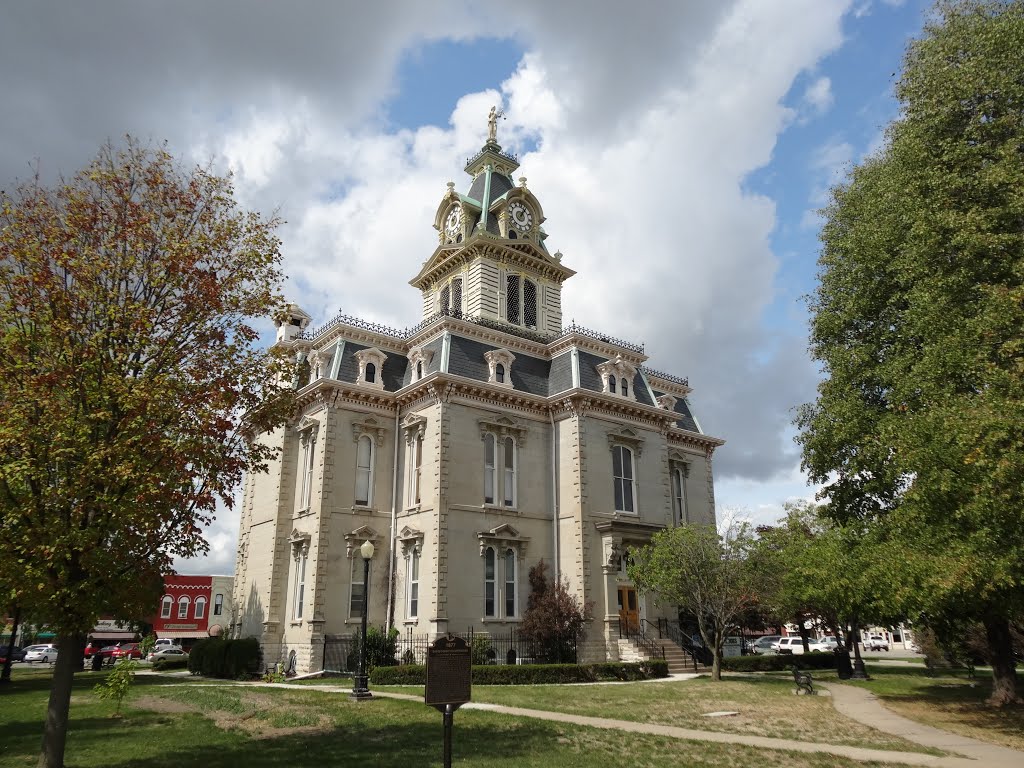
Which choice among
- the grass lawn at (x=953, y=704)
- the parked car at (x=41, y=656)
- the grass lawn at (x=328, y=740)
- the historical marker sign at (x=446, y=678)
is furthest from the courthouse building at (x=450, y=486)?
the parked car at (x=41, y=656)

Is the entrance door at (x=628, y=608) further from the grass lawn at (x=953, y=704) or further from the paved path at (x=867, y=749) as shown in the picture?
the paved path at (x=867, y=749)

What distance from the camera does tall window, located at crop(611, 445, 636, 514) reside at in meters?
35.0

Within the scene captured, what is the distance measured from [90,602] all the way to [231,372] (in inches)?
167

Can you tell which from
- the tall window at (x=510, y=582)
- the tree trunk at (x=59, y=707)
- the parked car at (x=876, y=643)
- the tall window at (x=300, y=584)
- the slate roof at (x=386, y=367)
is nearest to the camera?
the tree trunk at (x=59, y=707)

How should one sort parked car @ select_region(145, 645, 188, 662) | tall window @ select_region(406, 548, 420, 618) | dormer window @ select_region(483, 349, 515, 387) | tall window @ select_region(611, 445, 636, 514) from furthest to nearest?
parked car @ select_region(145, 645, 188, 662) → tall window @ select_region(611, 445, 636, 514) → dormer window @ select_region(483, 349, 515, 387) → tall window @ select_region(406, 548, 420, 618)

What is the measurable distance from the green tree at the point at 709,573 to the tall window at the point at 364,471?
1258 cm

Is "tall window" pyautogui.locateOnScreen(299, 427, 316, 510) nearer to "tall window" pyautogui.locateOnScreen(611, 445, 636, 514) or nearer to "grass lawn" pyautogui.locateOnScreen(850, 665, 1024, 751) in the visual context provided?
"tall window" pyautogui.locateOnScreen(611, 445, 636, 514)

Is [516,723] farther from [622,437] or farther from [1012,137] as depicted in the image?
[622,437]

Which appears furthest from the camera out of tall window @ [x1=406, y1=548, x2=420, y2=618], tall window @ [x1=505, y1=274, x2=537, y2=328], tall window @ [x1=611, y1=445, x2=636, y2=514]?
tall window @ [x1=505, y1=274, x2=537, y2=328]

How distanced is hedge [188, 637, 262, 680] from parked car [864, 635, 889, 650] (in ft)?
231

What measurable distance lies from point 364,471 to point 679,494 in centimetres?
1808

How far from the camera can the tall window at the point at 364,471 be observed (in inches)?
1289

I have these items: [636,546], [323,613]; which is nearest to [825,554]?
[636,546]

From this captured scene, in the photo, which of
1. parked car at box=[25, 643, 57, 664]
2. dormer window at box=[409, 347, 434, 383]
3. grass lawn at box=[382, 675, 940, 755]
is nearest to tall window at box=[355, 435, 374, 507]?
dormer window at box=[409, 347, 434, 383]
